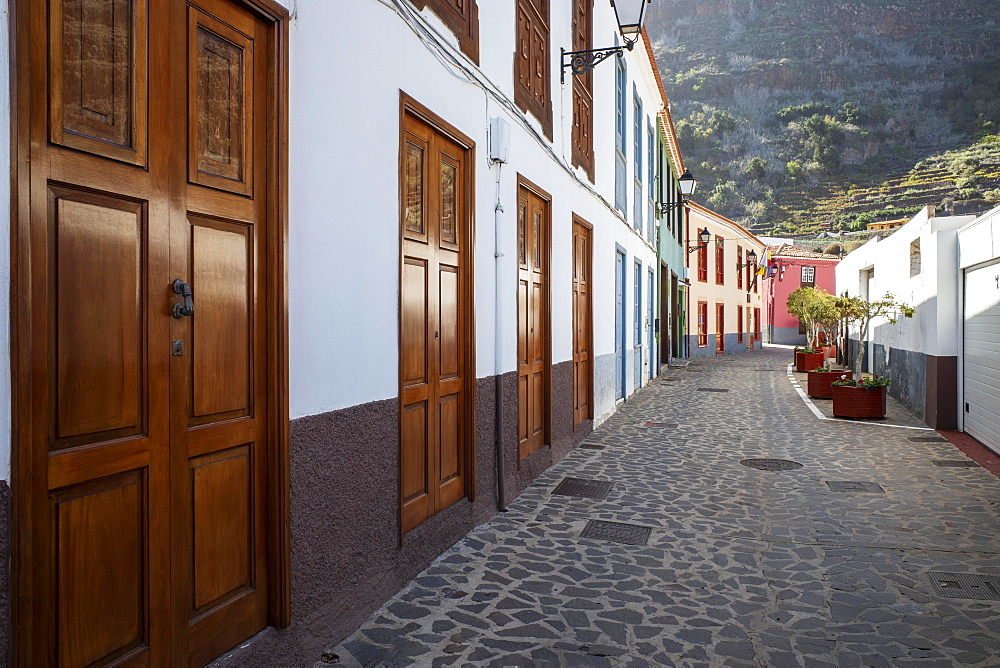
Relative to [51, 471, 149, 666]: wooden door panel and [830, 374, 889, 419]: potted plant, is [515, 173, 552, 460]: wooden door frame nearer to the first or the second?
[51, 471, 149, 666]: wooden door panel

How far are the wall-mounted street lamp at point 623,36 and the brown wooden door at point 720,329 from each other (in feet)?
74.9

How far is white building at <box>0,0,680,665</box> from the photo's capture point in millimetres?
2121

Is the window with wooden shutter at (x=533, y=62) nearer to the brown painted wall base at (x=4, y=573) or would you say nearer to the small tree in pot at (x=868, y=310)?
the brown painted wall base at (x=4, y=573)

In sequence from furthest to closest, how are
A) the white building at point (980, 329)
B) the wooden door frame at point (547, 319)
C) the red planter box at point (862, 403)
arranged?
1. the red planter box at point (862, 403)
2. the white building at point (980, 329)
3. the wooden door frame at point (547, 319)

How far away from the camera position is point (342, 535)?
11.7 ft

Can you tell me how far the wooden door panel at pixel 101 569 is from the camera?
7.10 feet

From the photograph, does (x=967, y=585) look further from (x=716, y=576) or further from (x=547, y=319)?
(x=547, y=319)

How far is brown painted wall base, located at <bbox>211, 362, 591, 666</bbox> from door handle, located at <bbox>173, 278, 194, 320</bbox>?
80cm

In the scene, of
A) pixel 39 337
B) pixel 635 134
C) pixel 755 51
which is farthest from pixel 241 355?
pixel 755 51

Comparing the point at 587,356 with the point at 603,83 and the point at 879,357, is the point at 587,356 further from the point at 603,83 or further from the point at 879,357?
the point at 879,357

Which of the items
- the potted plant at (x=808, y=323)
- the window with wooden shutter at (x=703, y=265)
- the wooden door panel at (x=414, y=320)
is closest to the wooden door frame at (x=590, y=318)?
the wooden door panel at (x=414, y=320)

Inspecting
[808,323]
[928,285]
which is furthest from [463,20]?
[808,323]

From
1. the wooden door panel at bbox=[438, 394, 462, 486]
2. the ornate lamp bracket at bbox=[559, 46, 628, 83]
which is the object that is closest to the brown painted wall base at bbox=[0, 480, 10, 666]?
the wooden door panel at bbox=[438, 394, 462, 486]

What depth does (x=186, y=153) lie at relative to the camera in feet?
8.68
